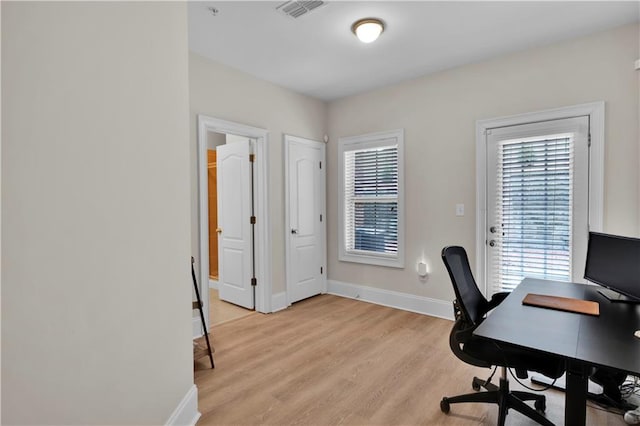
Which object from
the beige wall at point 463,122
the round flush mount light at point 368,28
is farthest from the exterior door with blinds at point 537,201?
the round flush mount light at point 368,28

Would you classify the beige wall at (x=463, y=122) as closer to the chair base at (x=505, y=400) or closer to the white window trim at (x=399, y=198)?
the white window trim at (x=399, y=198)

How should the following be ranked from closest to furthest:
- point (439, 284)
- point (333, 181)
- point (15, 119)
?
point (15, 119)
point (439, 284)
point (333, 181)

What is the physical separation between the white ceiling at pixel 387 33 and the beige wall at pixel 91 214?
1134 millimetres

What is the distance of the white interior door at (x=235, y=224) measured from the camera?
416 cm

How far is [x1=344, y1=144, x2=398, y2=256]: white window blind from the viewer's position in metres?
4.29

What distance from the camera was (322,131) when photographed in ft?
15.9

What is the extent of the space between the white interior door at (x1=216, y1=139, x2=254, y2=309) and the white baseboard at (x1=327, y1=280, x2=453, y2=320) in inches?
51.0

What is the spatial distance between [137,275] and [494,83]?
3630mm

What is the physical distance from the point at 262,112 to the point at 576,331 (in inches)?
140

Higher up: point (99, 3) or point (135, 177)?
point (99, 3)

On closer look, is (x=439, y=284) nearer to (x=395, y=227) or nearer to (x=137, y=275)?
(x=395, y=227)

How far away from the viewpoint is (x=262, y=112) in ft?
13.2

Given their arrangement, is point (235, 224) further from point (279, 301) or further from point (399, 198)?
point (399, 198)

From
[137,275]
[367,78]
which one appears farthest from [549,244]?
[137,275]
